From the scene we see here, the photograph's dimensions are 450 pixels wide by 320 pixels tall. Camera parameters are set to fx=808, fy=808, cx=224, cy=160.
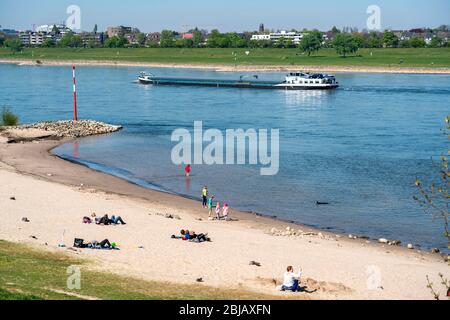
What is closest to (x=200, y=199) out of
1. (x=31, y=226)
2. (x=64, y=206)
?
(x=64, y=206)

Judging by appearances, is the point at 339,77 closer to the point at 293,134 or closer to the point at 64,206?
the point at 293,134

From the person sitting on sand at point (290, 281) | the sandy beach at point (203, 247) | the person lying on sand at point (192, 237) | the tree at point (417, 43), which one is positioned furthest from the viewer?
the tree at point (417, 43)

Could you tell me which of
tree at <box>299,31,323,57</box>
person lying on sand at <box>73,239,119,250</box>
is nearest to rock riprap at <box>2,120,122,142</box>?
person lying on sand at <box>73,239,119,250</box>

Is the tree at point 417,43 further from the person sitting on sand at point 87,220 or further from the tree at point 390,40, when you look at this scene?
the person sitting on sand at point 87,220

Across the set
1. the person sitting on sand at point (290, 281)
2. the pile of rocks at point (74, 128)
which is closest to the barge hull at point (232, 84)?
the pile of rocks at point (74, 128)

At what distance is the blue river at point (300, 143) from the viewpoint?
31656 millimetres

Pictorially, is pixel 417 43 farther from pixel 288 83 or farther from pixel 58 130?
pixel 58 130

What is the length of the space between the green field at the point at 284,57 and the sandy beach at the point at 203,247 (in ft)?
380

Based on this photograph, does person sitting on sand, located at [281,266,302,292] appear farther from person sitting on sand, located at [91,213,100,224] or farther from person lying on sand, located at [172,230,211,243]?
person sitting on sand, located at [91,213,100,224]

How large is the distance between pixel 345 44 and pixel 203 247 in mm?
143461

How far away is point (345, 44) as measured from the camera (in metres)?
162

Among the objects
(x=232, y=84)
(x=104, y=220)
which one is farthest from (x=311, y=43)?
(x=104, y=220)

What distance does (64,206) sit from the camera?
2873 cm

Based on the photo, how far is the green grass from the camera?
1611 centimetres
